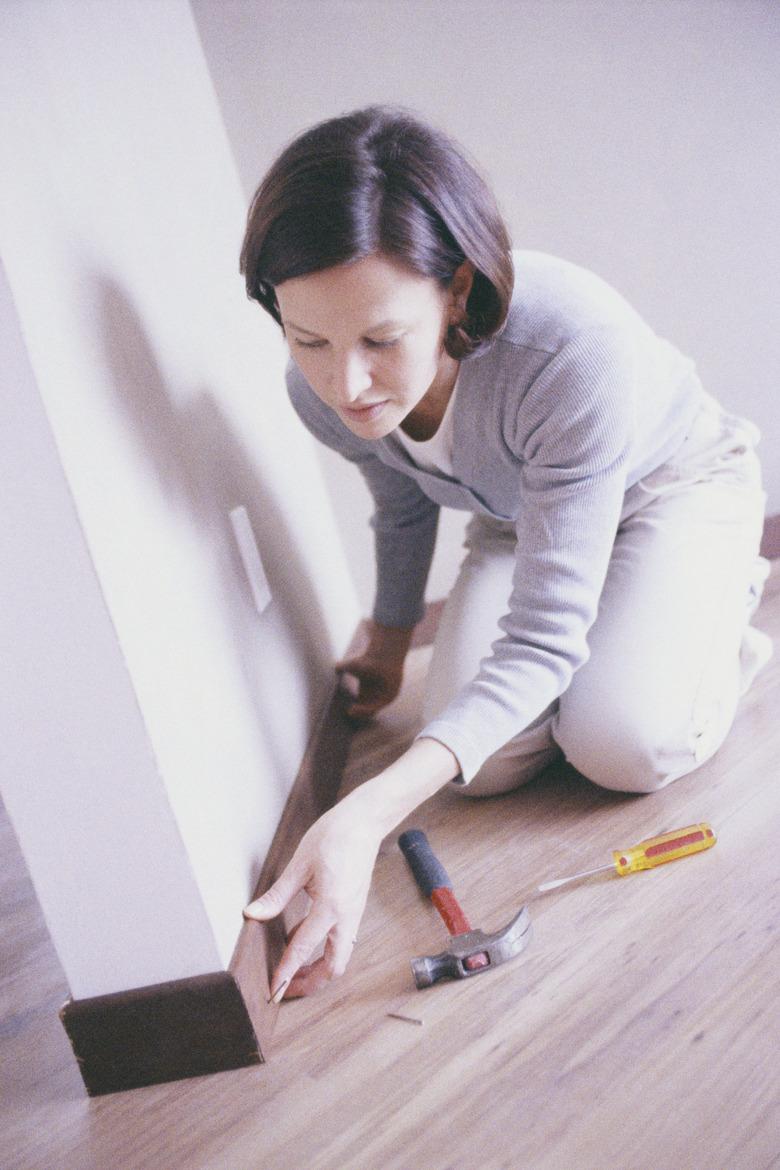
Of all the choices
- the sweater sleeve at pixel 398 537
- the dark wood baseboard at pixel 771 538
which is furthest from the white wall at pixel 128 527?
the dark wood baseboard at pixel 771 538

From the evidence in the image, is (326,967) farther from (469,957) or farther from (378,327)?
(378,327)

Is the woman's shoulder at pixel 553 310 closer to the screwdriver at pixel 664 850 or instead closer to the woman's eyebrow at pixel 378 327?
the woman's eyebrow at pixel 378 327

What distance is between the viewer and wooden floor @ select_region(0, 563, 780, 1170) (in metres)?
0.69

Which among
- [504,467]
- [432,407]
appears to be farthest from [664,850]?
[432,407]

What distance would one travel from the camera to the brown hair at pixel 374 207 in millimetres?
870

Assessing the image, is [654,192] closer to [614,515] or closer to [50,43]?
[614,515]

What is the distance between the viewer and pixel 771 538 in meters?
1.92

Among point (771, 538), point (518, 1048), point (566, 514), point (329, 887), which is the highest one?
point (566, 514)

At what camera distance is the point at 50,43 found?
938 mm

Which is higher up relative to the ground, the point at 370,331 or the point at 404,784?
the point at 370,331

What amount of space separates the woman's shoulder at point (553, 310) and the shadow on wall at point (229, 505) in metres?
0.38

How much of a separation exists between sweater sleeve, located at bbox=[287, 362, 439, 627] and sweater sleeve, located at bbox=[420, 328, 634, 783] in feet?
1.43

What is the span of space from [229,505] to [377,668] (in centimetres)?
51

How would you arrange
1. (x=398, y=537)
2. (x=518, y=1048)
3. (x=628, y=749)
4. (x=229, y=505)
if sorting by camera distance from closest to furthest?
(x=518, y=1048) → (x=628, y=749) → (x=229, y=505) → (x=398, y=537)
